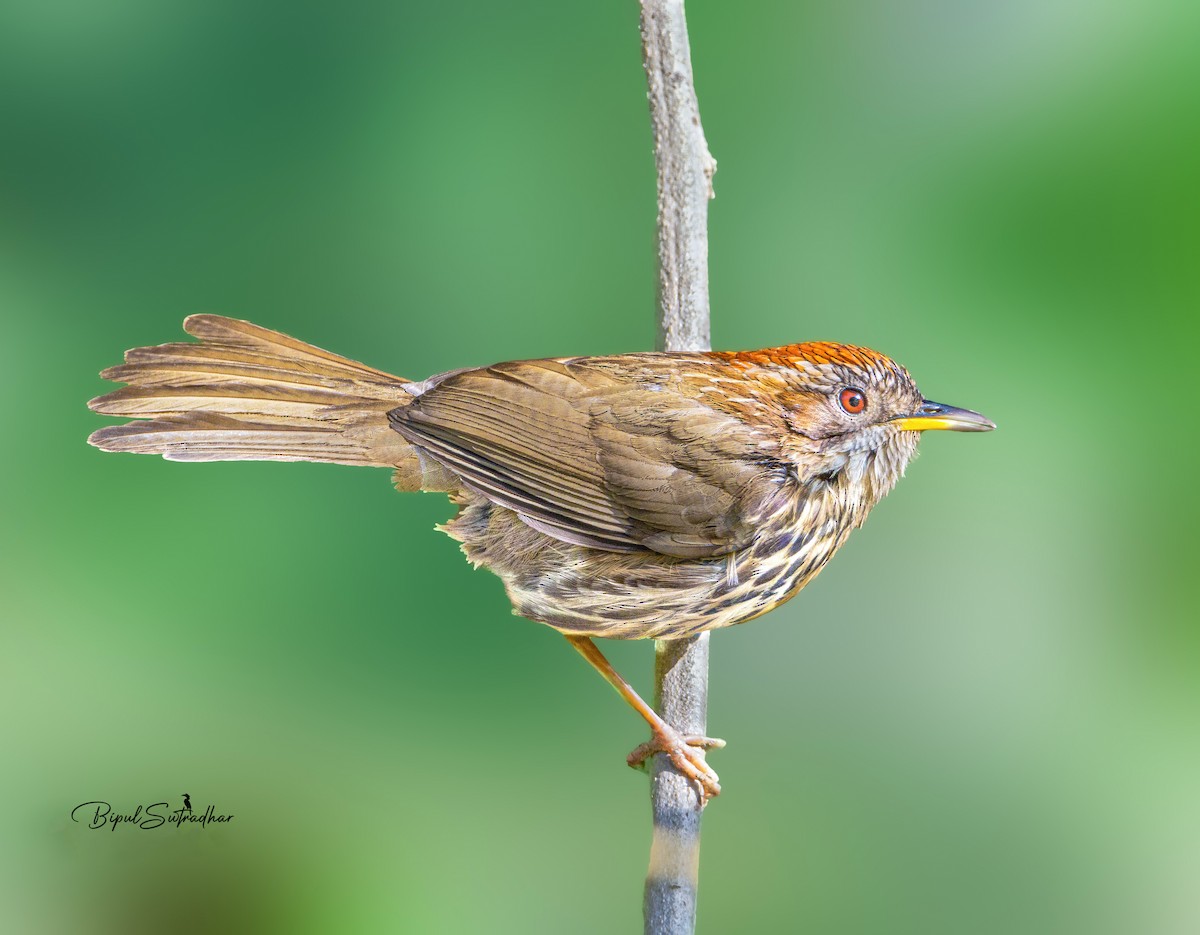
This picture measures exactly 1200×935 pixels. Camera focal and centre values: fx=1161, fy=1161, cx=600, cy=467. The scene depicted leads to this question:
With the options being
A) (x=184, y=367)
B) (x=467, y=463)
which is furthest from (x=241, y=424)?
(x=467, y=463)

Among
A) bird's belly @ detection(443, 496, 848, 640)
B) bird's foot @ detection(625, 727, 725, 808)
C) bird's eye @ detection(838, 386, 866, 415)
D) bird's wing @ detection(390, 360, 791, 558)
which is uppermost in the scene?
bird's eye @ detection(838, 386, 866, 415)

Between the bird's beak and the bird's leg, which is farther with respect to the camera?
the bird's leg

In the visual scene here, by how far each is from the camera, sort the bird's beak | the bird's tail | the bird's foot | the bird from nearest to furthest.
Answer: the bird's beak
the bird
the bird's tail
the bird's foot

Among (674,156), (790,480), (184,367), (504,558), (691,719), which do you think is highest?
(674,156)

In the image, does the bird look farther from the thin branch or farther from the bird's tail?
the thin branch

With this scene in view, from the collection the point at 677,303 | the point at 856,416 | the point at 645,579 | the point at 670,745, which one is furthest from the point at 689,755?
the point at 677,303

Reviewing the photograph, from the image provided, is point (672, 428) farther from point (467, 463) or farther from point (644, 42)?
point (644, 42)

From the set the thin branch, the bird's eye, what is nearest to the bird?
the bird's eye

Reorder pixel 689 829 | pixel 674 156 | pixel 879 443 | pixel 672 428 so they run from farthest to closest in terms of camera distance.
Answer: pixel 674 156
pixel 689 829
pixel 672 428
pixel 879 443
